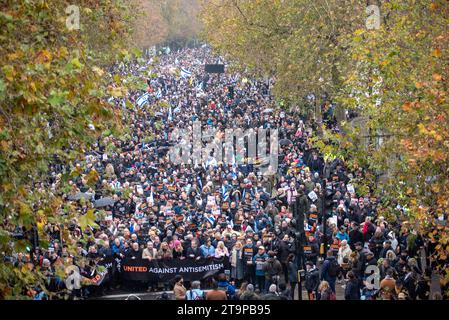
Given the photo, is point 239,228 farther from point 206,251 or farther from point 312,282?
point 312,282

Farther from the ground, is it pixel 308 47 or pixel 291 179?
pixel 308 47

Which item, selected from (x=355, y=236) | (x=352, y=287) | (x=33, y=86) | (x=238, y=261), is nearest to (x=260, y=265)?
(x=238, y=261)

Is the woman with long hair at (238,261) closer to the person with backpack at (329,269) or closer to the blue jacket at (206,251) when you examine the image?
the blue jacket at (206,251)

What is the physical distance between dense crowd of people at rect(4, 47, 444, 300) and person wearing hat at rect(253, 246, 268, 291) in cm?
3

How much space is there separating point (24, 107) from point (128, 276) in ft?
34.2

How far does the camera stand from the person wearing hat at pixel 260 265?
19.2 metres

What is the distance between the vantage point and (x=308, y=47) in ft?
107

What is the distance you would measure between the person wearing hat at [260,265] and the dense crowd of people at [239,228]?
0.09ft

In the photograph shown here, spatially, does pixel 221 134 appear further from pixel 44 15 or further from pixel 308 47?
pixel 44 15

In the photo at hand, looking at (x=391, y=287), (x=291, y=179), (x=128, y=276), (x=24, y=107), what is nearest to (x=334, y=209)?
(x=291, y=179)

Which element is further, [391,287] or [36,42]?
[391,287]

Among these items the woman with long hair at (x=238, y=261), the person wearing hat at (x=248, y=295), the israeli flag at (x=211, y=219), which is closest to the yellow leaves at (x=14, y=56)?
the person wearing hat at (x=248, y=295)

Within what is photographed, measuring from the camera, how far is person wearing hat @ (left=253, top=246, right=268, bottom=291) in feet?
63.0

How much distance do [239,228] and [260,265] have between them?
4207mm
